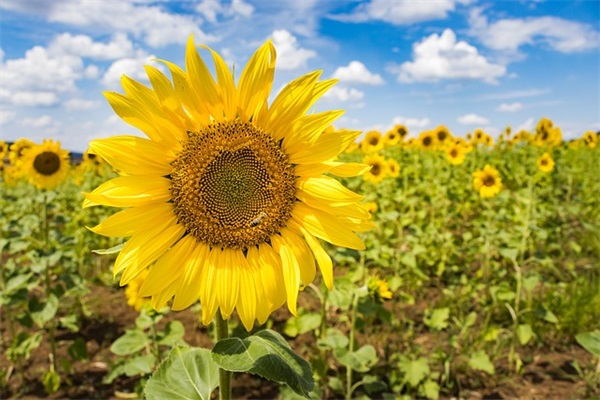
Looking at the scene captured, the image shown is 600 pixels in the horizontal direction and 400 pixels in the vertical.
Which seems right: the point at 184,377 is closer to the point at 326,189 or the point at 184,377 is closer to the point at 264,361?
the point at 264,361

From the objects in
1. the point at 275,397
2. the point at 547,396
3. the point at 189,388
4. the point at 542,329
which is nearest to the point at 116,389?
the point at 275,397

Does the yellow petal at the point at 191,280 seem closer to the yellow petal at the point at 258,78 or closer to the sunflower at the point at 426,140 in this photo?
the yellow petal at the point at 258,78

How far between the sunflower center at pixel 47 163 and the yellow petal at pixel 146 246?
4743mm

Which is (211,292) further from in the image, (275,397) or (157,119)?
(275,397)

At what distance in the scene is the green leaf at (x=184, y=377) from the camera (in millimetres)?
1547

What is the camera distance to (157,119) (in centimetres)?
153

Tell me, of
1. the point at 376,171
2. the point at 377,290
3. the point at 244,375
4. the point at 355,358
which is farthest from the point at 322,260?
the point at 376,171

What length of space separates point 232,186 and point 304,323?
7.21ft

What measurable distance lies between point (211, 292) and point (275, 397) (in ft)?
7.68

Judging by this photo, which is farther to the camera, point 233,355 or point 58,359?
point 58,359

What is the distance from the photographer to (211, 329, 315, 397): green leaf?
53.7 inches

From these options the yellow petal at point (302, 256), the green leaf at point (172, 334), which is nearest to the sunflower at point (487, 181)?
the green leaf at point (172, 334)

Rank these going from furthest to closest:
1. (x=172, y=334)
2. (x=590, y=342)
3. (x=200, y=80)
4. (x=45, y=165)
A: 1. (x=45, y=165)
2. (x=172, y=334)
3. (x=590, y=342)
4. (x=200, y=80)

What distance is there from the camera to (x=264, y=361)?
54.9 inches
